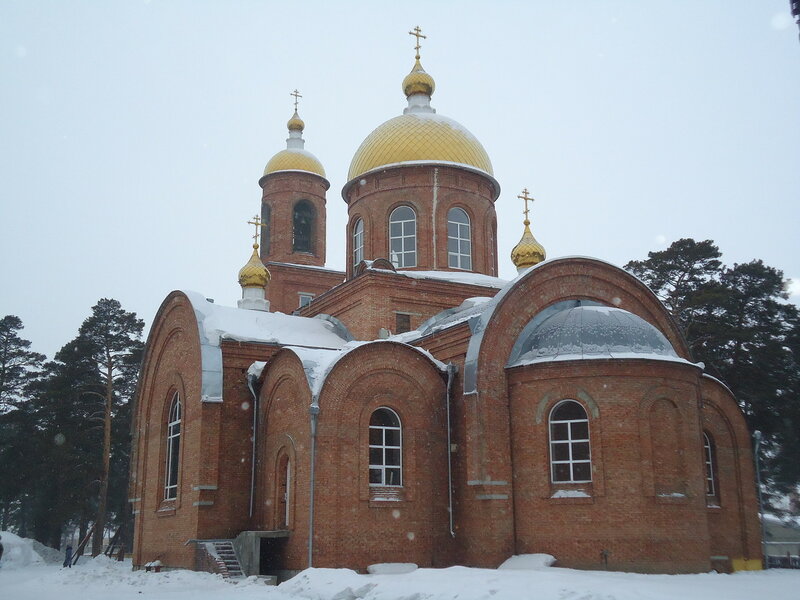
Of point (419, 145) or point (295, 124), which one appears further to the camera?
point (295, 124)

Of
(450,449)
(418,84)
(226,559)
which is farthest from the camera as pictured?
(418,84)

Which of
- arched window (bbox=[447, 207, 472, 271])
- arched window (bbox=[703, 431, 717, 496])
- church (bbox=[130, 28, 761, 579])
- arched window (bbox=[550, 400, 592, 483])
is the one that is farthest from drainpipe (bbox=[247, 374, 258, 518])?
arched window (bbox=[703, 431, 717, 496])

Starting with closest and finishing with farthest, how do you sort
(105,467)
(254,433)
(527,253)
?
(254,433) < (527,253) < (105,467)

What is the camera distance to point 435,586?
10.4 metres

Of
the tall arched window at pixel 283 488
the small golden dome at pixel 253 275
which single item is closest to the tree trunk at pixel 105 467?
the small golden dome at pixel 253 275

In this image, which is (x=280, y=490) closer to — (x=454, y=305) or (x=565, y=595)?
(x=454, y=305)

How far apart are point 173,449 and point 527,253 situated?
10.1m

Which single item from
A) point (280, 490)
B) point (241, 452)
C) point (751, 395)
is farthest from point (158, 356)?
point (751, 395)

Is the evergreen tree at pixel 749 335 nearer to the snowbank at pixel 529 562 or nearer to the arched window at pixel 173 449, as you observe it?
the snowbank at pixel 529 562

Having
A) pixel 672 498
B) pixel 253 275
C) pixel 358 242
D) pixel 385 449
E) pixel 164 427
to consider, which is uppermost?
pixel 358 242

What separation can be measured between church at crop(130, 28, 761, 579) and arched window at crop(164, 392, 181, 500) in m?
0.05

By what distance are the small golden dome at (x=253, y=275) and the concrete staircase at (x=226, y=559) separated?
899cm

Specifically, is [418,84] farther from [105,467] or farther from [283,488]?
[105,467]

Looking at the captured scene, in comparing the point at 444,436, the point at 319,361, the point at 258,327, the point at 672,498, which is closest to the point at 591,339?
the point at 672,498
